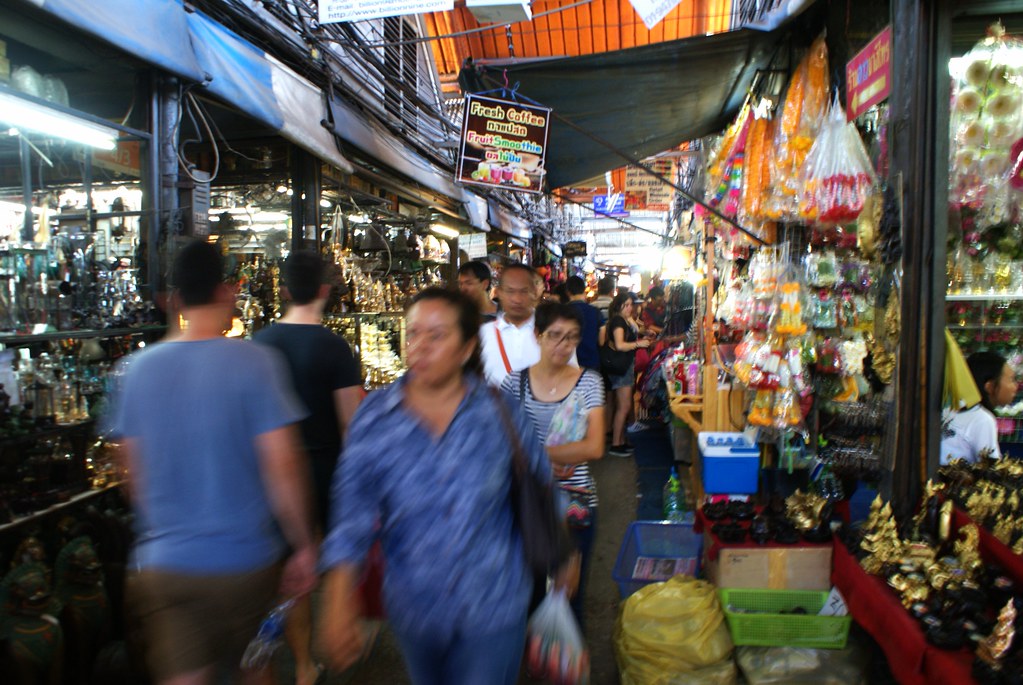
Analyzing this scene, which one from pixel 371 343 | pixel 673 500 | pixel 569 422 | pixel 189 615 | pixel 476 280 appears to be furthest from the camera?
pixel 371 343

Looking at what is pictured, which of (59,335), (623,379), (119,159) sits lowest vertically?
(623,379)

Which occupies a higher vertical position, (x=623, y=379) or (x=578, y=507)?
(x=623, y=379)

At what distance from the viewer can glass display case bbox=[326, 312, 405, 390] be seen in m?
7.07

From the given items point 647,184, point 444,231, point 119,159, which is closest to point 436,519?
point 119,159

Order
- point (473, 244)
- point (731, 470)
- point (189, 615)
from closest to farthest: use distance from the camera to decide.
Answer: point (189, 615), point (731, 470), point (473, 244)

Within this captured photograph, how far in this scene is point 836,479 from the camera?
3898 mm

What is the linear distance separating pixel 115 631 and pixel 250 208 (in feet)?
15.1

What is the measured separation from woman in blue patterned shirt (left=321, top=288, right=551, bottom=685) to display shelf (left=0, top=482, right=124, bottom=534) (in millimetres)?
2300

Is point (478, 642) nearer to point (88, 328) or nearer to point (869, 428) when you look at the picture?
point (869, 428)

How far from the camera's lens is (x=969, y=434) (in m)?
3.63

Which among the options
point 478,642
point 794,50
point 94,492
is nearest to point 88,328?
point 94,492

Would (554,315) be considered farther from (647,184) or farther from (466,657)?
(647,184)

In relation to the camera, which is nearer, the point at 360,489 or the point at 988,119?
the point at 360,489

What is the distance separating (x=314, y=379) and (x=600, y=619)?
2191 millimetres
